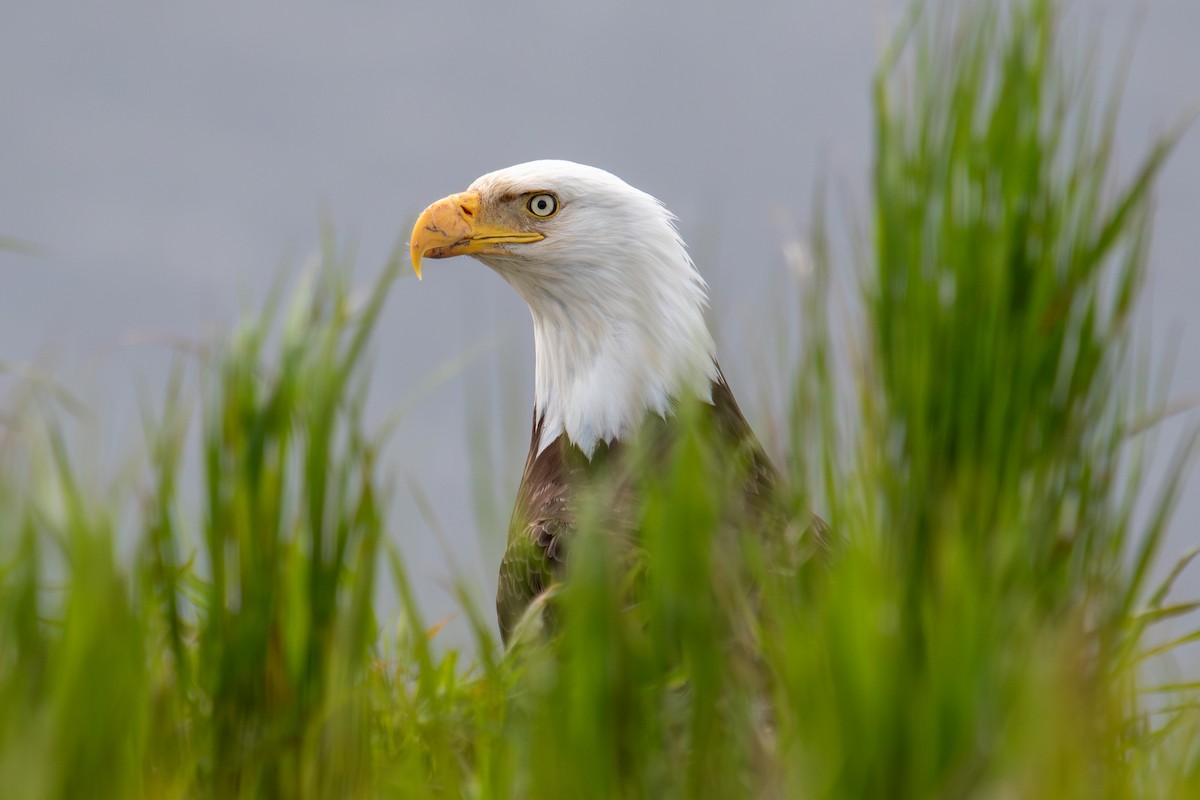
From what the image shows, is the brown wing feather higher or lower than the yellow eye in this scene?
lower

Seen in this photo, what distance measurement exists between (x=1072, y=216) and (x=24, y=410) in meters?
1.96

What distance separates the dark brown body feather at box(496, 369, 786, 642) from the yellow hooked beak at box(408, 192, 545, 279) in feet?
2.56

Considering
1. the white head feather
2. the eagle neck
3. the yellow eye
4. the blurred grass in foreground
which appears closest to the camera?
the blurred grass in foreground

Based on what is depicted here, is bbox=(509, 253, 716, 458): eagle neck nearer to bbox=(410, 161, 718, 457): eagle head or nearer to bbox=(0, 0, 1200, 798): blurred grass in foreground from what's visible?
bbox=(410, 161, 718, 457): eagle head

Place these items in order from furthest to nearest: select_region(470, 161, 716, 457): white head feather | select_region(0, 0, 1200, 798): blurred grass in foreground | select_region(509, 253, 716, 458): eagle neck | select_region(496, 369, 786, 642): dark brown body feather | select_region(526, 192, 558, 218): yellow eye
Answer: select_region(526, 192, 558, 218): yellow eye, select_region(470, 161, 716, 457): white head feather, select_region(509, 253, 716, 458): eagle neck, select_region(496, 369, 786, 642): dark brown body feather, select_region(0, 0, 1200, 798): blurred grass in foreground

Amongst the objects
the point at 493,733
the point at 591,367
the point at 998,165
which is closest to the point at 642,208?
the point at 591,367

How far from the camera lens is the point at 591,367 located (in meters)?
5.11

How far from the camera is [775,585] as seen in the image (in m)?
2.47

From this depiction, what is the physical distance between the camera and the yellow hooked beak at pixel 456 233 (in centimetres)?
519

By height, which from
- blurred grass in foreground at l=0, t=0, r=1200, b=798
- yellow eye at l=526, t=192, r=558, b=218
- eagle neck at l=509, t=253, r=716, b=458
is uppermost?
yellow eye at l=526, t=192, r=558, b=218

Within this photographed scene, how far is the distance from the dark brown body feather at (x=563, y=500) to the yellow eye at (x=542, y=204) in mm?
844

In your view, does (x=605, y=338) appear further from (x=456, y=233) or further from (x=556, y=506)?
(x=556, y=506)

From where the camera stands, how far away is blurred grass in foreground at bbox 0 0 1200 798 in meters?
2.18

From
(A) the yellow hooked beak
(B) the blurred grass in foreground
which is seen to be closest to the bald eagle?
(A) the yellow hooked beak
